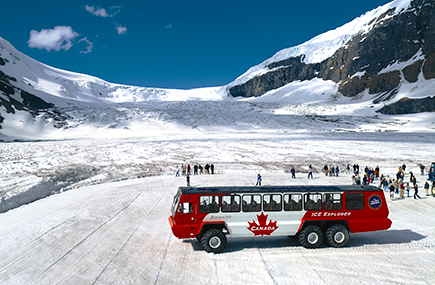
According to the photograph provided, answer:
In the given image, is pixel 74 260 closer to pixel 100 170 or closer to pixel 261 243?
pixel 261 243

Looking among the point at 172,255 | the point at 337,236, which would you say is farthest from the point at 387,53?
the point at 172,255

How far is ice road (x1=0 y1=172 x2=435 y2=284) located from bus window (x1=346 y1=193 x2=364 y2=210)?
1.55 metres

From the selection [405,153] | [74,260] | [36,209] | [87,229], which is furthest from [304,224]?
[405,153]

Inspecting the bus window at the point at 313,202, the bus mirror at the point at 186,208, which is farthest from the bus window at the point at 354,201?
the bus mirror at the point at 186,208

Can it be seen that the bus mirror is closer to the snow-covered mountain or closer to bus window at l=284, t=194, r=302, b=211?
bus window at l=284, t=194, r=302, b=211

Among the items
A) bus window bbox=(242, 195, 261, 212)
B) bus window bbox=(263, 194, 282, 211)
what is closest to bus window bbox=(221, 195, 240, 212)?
bus window bbox=(242, 195, 261, 212)

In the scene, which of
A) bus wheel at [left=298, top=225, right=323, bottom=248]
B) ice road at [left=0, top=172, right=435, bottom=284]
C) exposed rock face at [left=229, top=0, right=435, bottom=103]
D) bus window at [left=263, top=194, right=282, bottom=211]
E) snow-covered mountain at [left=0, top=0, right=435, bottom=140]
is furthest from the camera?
exposed rock face at [left=229, top=0, right=435, bottom=103]

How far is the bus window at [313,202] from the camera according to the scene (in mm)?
10711

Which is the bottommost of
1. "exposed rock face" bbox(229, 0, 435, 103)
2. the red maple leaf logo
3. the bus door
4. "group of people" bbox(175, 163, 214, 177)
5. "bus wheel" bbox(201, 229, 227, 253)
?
"group of people" bbox(175, 163, 214, 177)

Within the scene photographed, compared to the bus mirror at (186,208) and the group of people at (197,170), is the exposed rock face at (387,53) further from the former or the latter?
the bus mirror at (186,208)

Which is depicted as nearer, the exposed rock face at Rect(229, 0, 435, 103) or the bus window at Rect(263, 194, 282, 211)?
the bus window at Rect(263, 194, 282, 211)

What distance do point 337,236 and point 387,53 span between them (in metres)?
154

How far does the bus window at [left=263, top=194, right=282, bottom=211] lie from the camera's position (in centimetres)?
1055

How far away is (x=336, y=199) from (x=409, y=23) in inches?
6196
